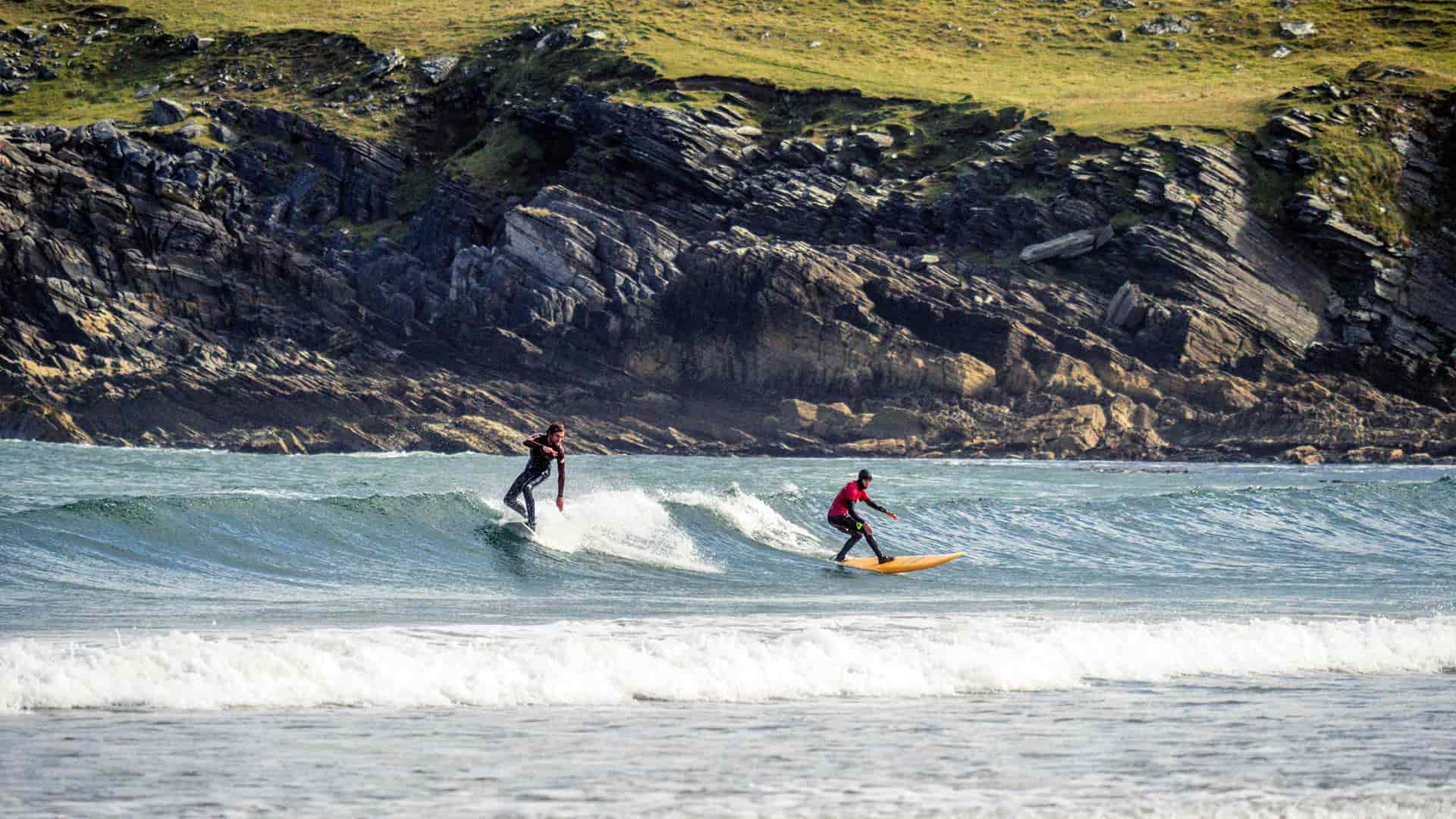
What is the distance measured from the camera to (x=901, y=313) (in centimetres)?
6838

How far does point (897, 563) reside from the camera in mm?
21188

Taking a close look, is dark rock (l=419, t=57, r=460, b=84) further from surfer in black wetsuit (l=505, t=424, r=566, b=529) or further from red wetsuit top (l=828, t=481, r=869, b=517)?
red wetsuit top (l=828, t=481, r=869, b=517)

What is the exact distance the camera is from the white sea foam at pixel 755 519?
2427 centimetres

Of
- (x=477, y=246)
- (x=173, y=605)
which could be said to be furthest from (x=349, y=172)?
(x=173, y=605)

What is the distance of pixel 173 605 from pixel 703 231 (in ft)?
197

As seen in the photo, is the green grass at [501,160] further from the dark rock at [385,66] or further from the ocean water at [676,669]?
the ocean water at [676,669]

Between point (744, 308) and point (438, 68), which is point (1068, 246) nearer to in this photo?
point (744, 308)

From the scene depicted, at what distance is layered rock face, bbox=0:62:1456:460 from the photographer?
6462 centimetres

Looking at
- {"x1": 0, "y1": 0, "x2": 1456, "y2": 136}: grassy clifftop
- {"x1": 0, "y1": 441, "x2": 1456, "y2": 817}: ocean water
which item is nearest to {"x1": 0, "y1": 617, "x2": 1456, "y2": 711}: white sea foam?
{"x1": 0, "y1": 441, "x2": 1456, "y2": 817}: ocean water

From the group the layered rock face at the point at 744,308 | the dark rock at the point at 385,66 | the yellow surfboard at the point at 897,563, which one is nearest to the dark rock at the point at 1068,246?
the layered rock face at the point at 744,308

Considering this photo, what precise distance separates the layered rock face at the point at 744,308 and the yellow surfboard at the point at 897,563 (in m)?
41.6

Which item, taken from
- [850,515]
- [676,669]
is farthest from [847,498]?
[676,669]

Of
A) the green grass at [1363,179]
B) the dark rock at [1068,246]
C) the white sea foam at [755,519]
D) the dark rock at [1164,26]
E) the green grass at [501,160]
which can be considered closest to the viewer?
the white sea foam at [755,519]

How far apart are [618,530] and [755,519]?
124 inches
